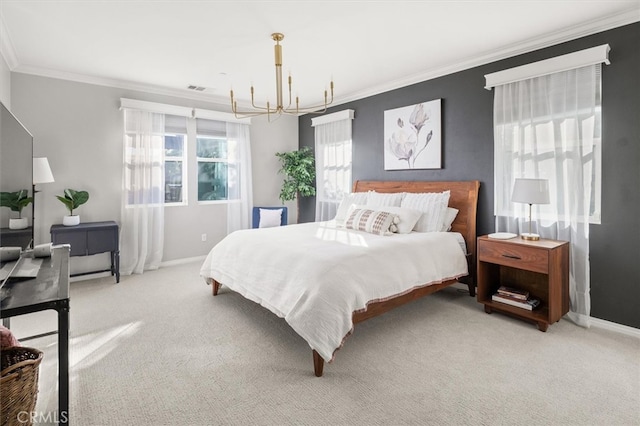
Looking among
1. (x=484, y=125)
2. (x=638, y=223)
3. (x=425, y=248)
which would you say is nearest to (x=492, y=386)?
(x=425, y=248)

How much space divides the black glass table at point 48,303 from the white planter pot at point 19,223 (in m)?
0.35

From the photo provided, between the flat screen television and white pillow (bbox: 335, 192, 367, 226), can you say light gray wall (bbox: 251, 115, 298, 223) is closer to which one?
white pillow (bbox: 335, 192, 367, 226)

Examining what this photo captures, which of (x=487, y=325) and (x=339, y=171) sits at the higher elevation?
(x=339, y=171)

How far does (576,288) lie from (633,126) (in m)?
1.38

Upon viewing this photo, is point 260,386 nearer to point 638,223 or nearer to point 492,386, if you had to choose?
point 492,386

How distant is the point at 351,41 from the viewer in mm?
3283

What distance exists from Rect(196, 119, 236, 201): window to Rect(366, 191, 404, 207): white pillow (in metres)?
2.37

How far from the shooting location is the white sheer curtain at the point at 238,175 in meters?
5.57

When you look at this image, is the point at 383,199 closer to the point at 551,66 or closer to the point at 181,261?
the point at 551,66

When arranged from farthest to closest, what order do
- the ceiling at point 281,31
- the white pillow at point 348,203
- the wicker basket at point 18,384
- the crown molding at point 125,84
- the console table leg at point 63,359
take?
the white pillow at point 348,203, the crown molding at point 125,84, the ceiling at point 281,31, the console table leg at point 63,359, the wicker basket at point 18,384

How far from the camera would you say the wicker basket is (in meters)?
1.38

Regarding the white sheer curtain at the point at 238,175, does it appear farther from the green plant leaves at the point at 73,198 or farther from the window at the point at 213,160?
the green plant leaves at the point at 73,198

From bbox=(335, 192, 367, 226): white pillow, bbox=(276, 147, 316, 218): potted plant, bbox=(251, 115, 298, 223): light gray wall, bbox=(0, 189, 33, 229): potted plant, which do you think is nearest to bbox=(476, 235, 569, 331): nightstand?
bbox=(335, 192, 367, 226): white pillow

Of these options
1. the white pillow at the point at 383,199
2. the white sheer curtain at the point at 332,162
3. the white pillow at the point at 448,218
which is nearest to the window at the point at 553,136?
the white pillow at the point at 448,218
